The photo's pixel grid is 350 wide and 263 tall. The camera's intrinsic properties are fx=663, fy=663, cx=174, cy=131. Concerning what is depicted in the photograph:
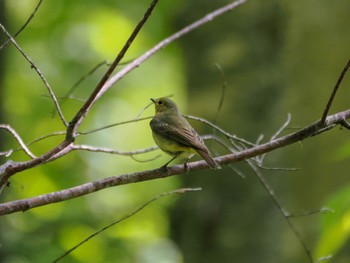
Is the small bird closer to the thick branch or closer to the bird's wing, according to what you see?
the bird's wing

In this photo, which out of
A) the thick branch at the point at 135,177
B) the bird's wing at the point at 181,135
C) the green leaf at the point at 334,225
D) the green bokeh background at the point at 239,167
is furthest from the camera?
the green bokeh background at the point at 239,167

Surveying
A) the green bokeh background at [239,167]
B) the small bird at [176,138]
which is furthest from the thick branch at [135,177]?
the green bokeh background at [239,167]

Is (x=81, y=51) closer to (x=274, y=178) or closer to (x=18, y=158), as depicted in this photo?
(x=18, y=158)

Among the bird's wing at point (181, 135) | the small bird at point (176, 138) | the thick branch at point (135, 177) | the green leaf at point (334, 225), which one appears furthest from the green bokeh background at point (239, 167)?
the green leaf at point (334, 225)

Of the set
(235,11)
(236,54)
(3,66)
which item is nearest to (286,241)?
(236,54)

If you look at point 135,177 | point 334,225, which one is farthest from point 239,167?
point 334,225

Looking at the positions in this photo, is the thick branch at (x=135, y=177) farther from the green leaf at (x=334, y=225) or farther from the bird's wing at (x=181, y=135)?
the bird's wing at (x=181, y=135)

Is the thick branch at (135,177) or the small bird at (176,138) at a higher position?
the small bird at (176,138)

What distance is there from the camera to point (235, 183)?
5.46m

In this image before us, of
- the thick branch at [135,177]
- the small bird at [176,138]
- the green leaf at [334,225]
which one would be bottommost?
the green leaf at [334,225]

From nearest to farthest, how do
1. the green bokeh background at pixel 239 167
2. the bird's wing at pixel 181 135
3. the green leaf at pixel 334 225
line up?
the green leaf at pixel 334 225, the bird's wing at pixel 181 135, the green bokeh background at pixel 239 167

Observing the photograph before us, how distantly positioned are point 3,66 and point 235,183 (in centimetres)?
241

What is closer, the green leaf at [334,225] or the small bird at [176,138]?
the green leaf at [334,225]

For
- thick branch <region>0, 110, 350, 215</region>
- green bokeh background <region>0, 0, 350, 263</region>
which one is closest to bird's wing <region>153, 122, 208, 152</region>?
thick branch <region>0, 110, 350, 215</region>
